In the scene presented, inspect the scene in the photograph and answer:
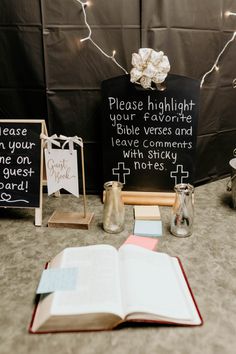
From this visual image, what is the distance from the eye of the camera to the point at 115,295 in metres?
0.85

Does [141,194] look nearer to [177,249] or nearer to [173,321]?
[177,249]

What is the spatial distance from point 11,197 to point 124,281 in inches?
24.3

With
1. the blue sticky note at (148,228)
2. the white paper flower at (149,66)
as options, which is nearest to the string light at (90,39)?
the white paper flower at (149,66)

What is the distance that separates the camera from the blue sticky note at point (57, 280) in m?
0.88

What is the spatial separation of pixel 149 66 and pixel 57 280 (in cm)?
83

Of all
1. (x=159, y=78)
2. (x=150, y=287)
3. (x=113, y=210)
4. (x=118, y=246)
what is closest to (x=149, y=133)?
(x=159, y=78)

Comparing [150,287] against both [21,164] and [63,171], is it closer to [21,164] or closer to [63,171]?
[63,171]

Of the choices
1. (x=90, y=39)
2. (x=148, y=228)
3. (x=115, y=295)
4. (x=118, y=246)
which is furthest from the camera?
(x=90, y=39)

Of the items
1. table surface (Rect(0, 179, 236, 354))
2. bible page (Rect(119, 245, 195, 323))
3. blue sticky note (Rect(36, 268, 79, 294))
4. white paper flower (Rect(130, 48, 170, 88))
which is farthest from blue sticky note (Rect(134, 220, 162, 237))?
white paper flower (Rect(130, 48, 170, 88))

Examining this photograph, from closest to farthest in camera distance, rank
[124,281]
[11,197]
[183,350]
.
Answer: [183,350] < [124,281] < [11,197]

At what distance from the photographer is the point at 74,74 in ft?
4.65

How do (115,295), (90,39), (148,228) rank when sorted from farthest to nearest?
(90,39)
(148,228)
(115,295)

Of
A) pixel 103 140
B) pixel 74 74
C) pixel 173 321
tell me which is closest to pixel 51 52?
pixel 74 74

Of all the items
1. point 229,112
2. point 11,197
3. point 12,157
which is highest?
point 229,112
